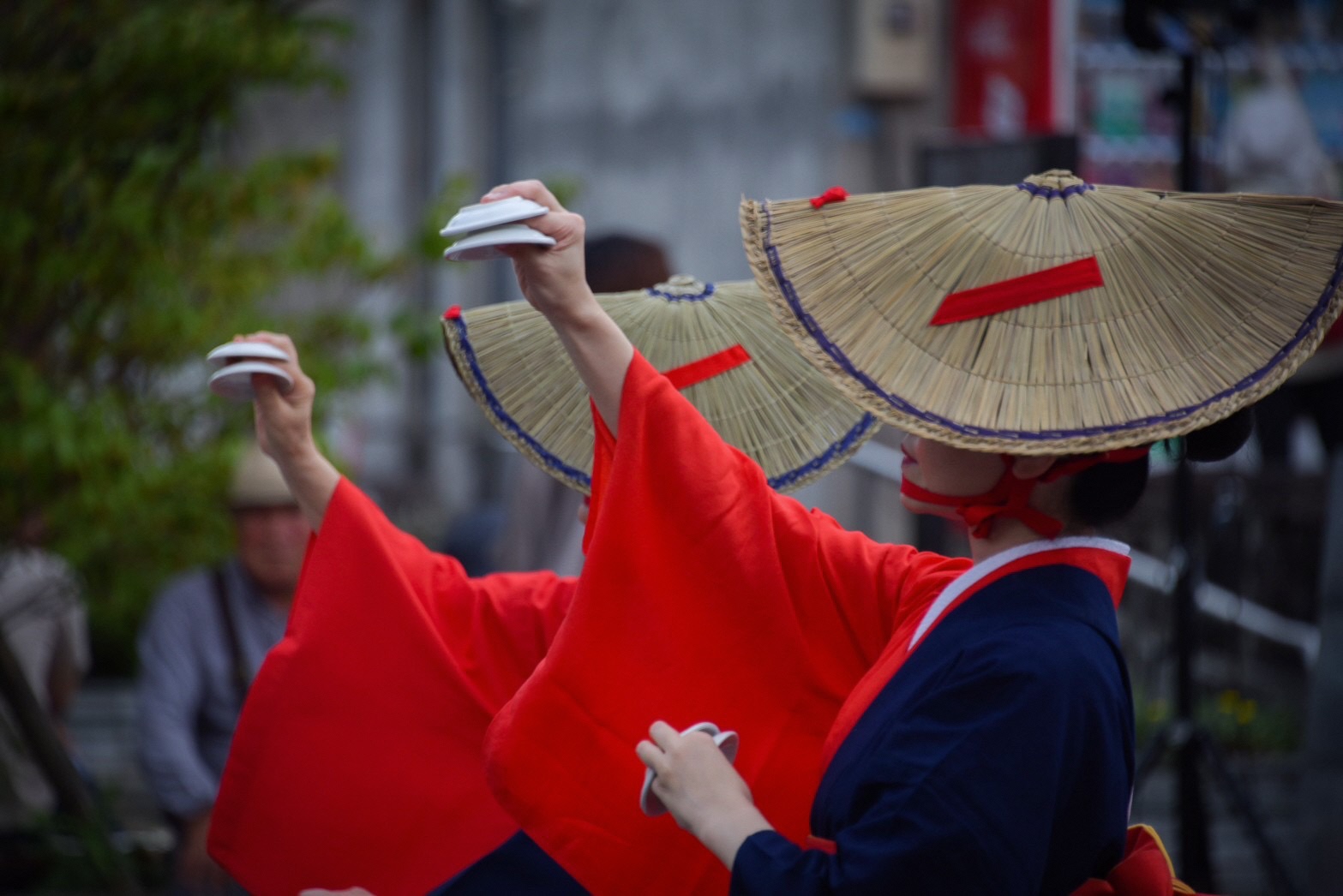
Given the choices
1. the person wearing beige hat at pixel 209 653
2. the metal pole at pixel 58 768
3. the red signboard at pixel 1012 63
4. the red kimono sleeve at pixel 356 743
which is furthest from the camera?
the red signboard at pixel 1012 63

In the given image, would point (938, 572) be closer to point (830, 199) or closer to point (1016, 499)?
point (1016, 499)

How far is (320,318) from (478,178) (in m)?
5.20

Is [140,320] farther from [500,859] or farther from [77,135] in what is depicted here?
[500,859]

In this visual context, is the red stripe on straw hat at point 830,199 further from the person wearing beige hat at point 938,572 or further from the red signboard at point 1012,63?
the red signboard at point 1012,63

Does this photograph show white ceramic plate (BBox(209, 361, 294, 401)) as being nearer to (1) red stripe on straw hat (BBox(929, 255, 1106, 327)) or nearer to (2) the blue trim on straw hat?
(2) the blue trim on straw hat

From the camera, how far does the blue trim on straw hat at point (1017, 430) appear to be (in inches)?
63.7

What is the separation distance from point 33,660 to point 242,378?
3.34m

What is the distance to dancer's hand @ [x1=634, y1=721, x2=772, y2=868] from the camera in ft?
5.54

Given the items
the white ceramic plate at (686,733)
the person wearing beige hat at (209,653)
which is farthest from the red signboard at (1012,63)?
the white ceramic plate at (686,733)

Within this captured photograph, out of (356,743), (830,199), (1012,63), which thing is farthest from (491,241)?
(1012,63)

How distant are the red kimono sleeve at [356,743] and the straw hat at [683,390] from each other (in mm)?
329

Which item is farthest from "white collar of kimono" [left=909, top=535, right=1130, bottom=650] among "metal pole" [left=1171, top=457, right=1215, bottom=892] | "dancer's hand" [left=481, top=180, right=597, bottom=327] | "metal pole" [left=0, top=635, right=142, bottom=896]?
"metal pole" [left=0, top=635, right=142, bottom=896]

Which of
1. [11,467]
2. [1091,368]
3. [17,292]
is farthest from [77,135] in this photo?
[1091,368]

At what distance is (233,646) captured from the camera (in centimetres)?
418
